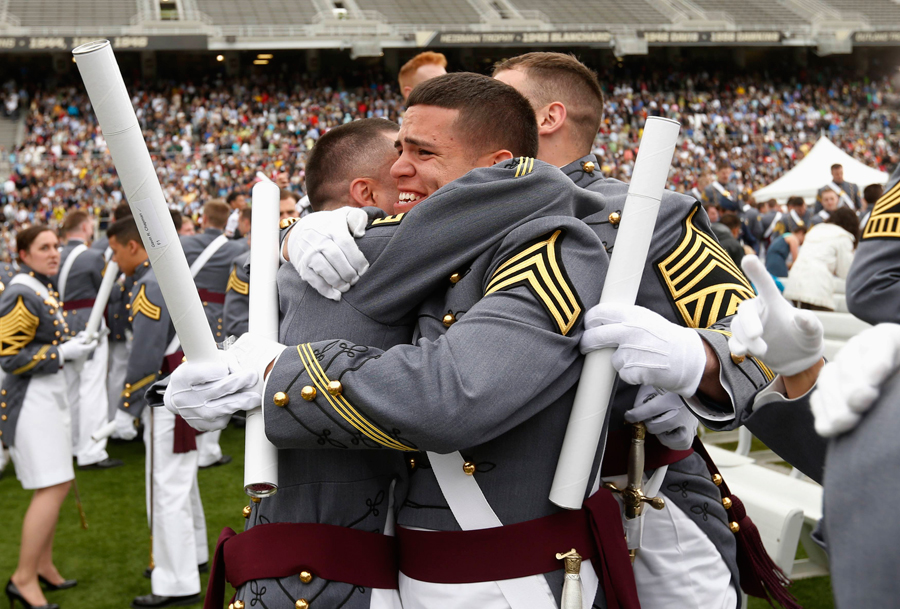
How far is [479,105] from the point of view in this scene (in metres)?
1.84

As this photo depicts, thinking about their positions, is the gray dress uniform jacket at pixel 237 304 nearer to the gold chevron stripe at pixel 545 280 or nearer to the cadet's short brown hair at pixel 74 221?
the cadet's short brown hair at pixel 74 221

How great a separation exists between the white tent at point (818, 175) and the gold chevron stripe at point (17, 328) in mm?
14027

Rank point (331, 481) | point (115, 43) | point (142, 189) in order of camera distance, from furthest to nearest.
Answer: point (115, 43)
point (331, 481)
point (142, 189)

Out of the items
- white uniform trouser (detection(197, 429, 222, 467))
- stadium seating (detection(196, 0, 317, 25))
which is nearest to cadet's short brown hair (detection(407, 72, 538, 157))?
white uniform trouser (detection(197, 429, 222, 467))

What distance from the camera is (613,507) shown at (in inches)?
65.3

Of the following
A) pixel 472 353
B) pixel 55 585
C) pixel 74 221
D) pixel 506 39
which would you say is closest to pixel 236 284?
pixel 55 585

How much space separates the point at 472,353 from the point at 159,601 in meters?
3.54

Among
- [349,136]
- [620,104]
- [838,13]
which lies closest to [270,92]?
[620,104]

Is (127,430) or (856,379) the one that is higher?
(856,379)

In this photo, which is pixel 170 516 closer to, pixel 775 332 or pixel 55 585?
pixel 55 585

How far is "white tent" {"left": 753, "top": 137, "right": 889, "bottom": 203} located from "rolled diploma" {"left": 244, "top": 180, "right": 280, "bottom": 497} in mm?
15292

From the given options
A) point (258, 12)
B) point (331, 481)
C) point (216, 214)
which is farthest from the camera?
point (258, 12)

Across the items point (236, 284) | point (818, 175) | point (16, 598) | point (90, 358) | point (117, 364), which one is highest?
point (236, 284)

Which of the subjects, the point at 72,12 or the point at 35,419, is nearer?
the point at 35,419
